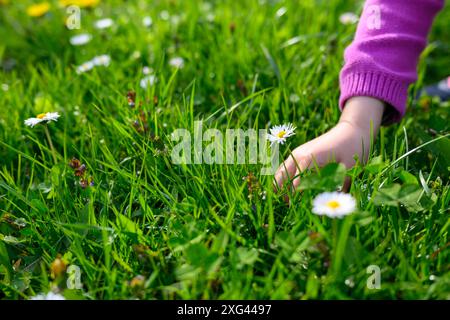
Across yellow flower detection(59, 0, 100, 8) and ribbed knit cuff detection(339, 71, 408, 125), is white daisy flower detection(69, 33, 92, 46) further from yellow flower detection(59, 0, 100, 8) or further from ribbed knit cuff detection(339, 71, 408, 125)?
ribbed knit cuff detection(339, 71, 408, 125)

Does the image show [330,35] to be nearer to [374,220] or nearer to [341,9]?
[341,9]

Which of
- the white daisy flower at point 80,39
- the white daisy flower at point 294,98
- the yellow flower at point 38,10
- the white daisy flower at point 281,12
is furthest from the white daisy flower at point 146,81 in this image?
the yellow flower at point 38,10

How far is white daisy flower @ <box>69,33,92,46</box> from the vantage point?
1.86 metres

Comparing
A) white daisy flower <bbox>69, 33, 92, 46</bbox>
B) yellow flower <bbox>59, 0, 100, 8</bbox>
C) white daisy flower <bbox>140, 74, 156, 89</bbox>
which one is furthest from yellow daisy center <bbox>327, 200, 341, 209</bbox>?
yellow flower <bbox>59, 0, 100, 8</bbox>

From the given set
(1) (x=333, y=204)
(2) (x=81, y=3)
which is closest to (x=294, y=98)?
(1) (x=333, y=204)

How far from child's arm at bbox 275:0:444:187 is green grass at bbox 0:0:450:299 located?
0.23 ft

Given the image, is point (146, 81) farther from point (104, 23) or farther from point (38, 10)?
point (38, 10)

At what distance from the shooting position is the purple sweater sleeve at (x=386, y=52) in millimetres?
1184

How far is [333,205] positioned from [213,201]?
0.27 meters

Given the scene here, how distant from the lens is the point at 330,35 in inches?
72.2

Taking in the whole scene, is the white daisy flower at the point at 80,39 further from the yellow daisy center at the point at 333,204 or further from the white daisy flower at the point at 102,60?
the yellow daisy center at the point at 333,204
